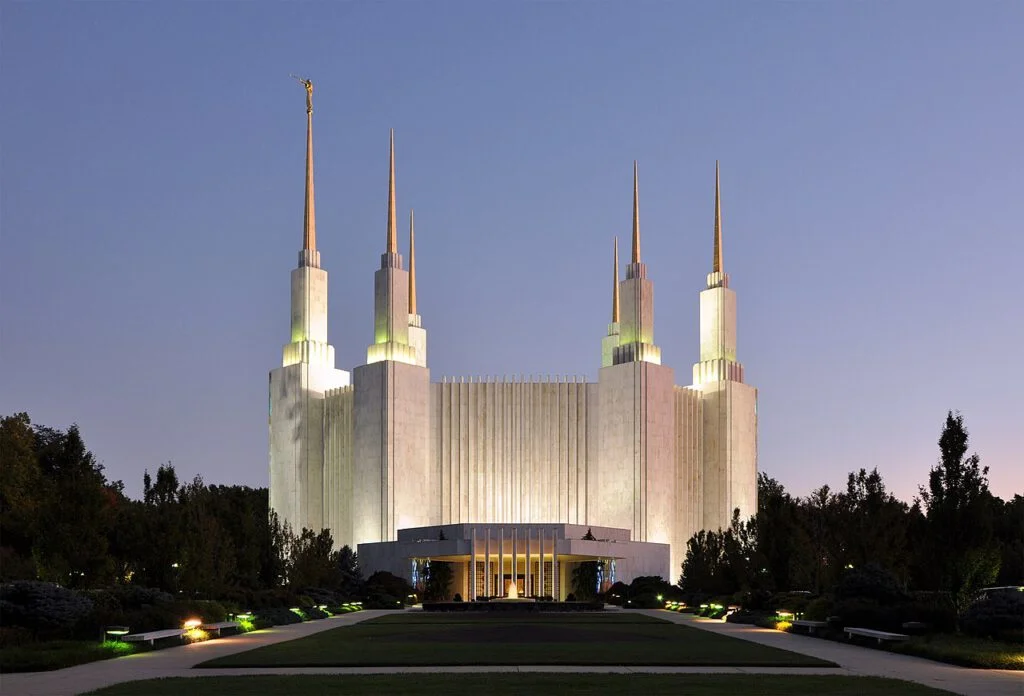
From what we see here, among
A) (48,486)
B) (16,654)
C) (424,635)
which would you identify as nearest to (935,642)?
(424,635)

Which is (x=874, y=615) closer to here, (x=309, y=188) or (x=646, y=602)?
(x=646, y=602)

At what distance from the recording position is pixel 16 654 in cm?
1806

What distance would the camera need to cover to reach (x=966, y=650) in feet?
62.1

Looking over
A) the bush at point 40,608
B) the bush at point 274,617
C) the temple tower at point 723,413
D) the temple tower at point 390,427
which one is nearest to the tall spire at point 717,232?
the temple tower at point 723,413

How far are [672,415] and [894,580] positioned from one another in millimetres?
40402

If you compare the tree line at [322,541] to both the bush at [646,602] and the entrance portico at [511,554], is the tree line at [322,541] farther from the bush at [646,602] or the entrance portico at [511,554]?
the entrance portico at [511,554]

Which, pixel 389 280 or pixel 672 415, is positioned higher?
pixel 389 280

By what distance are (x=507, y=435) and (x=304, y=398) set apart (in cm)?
1105

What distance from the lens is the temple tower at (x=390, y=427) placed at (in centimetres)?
6588

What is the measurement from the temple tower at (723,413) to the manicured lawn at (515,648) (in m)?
40.5

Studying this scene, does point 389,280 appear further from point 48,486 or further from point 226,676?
point 226,676

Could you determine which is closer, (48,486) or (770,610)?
(770,610)

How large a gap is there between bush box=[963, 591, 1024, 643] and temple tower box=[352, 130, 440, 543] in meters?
45.4

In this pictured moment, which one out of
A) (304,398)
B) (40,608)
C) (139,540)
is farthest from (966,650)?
(304,398)
